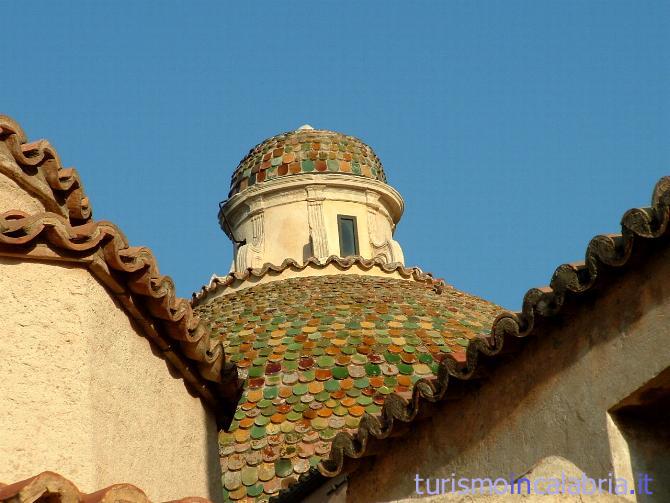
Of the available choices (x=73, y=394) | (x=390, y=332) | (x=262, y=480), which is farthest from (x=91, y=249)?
(x=390, y=332)

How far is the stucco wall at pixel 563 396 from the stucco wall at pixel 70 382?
1805 mm

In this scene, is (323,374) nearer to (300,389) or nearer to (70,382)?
(300,389)

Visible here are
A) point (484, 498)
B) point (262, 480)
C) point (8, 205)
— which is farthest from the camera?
point (262, 480)

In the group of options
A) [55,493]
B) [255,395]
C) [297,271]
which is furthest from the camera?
[297,271]

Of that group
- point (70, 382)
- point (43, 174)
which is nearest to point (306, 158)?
point (43, 174)

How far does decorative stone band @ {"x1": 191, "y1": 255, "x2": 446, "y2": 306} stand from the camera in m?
20.2

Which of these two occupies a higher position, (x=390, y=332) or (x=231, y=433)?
(x=390, y=332)

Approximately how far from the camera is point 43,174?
895 cm

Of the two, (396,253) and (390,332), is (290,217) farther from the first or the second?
(390,332)

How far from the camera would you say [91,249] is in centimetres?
800

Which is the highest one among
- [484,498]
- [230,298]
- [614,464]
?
[230,298]

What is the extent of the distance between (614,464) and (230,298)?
1220 cm

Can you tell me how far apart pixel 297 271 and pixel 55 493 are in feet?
45.8

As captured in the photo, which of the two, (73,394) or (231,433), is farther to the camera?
(231,433)
